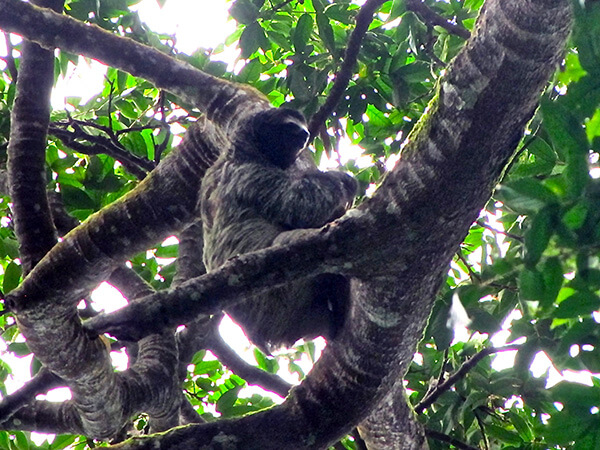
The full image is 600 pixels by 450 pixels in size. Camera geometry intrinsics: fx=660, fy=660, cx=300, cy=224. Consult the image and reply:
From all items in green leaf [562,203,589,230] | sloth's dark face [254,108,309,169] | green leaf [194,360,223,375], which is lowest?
green leaf [562,203,589,230]

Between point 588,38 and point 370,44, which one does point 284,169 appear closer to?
point 370,44

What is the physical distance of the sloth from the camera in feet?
10.7

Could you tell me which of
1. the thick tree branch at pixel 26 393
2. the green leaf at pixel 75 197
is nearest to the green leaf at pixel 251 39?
the green leaf at pixel 75 197

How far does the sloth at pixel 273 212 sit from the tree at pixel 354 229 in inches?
7.0

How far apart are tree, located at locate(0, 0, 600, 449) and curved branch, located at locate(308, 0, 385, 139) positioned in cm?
1

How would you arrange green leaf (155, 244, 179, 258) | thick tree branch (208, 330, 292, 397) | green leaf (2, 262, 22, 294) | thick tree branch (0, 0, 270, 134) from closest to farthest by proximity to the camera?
thick tree branch (0, 0, 270, 134) < green leaf (2, 262, 22, 294) < thick tree branch (208, 330, 292, 397) < green leaf (155, 244, 179, 258)

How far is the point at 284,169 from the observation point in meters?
4.21

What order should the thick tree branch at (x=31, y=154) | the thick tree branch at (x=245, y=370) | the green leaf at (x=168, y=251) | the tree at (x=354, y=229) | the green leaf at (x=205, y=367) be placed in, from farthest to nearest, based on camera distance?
the green leaf at (x=205, y=367), the green leaf at (x=168, y=251), the thick tree branch at (x=245, y=370), the thick tree branch at (x=31, y=154), the tree at (x=354, y=229)

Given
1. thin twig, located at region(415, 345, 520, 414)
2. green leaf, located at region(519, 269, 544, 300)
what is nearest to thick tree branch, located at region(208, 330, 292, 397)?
thin twig, located at region(415, 345, 520, 414)

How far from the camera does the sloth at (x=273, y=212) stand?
3266 millimetres

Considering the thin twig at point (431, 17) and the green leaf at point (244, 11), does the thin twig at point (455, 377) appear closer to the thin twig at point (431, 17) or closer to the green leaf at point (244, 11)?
the thin twig at point (431, 17)

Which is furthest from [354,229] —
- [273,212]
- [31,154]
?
[31,154]

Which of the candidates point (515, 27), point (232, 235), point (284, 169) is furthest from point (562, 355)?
point (284, 169)

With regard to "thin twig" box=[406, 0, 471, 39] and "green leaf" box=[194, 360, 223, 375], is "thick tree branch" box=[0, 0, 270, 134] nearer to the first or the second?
"thin twig" box=[406, 0, 471, 39]
